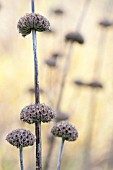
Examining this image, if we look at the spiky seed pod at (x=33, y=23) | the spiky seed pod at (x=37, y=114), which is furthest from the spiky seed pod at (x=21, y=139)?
the spiky seed pod at (x=33, y=23)

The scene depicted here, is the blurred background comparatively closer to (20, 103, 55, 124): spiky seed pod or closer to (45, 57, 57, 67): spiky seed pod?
(45, 57, 57, 67): spiky seed pod

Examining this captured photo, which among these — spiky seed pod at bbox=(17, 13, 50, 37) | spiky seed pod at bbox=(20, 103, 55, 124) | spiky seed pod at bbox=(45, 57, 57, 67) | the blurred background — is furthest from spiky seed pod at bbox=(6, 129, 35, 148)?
the blurred background

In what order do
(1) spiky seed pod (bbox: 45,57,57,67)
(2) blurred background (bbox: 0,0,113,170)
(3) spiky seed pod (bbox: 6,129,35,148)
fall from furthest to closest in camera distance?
(2) blurred background (bbox: 0,0,113,170)
(1) spiky seed pod (bbox: 45,57,57,67)
(3) spiky seed pod (bbox: 6,129,35,148)

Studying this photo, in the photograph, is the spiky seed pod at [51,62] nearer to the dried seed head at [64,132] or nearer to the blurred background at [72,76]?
the blurred background at [72,76]

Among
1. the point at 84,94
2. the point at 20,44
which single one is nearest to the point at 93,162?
the point at 84,94

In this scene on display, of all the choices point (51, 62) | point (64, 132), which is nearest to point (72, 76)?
point (51, 62)

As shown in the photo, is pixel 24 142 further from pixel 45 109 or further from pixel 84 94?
pixel 84 94

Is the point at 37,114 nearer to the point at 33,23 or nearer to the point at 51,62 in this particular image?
the point at 33,23
